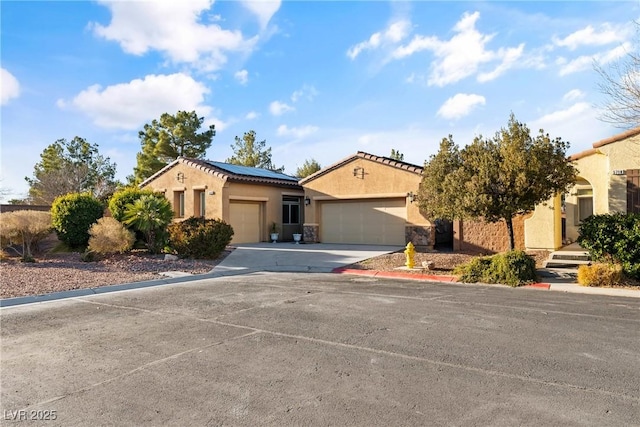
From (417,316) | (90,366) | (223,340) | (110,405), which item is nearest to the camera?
(110,405)

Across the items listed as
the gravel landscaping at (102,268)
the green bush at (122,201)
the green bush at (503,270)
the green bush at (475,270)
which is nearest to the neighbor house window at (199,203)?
the green bush at (122,201)

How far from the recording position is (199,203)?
2472 centimetres

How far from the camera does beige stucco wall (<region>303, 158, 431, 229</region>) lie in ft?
66.7

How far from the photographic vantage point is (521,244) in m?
17.2

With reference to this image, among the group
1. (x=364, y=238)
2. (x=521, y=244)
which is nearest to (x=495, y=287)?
(x=521, y=244)

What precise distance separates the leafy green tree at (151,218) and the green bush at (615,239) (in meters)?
14.6

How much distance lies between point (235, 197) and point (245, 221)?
66.0 inches

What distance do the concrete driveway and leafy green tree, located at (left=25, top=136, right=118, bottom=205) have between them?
23.1 metres

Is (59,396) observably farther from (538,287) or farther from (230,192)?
(230,192)

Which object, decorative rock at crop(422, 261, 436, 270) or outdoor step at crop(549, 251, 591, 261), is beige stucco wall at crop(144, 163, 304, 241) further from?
outdoor step at crop(549, 251, 591, 261)

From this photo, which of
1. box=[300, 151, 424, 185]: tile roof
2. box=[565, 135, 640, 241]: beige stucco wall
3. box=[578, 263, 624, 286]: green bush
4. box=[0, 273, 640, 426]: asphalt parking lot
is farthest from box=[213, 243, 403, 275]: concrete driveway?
box=[565, 135, 640, 241]: beige stucco wall

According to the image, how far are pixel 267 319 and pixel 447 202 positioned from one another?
26.1 feet

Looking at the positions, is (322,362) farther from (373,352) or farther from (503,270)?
(503,270)

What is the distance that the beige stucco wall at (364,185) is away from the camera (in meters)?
20.3
